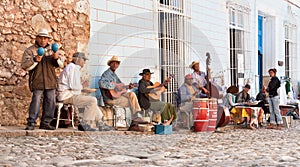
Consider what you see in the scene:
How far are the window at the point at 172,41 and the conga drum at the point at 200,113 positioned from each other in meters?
1.46

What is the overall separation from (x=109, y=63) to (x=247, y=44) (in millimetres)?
7509

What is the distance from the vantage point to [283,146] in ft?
22.8

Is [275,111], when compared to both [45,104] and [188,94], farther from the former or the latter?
[45,104]

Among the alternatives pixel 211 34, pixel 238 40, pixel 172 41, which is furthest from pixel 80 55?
pixel 238 40

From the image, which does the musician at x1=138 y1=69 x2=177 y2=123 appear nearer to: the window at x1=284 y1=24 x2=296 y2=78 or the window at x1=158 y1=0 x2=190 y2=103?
the window at x1=158 y1=0 x2=190 y2=103

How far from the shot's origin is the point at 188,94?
33.4 feet

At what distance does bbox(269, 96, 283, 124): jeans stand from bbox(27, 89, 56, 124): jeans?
6089 millimetres

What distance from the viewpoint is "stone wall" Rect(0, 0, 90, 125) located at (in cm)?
785

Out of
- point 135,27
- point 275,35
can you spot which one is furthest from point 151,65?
point 275,35

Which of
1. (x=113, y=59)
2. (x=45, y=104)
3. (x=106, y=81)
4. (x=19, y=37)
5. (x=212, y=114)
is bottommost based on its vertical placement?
(x=212, y=114)

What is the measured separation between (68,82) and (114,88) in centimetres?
101

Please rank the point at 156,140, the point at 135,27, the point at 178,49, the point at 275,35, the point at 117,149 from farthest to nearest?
the point at 275,35 < the point at 178,49 < the point at 135,27 < the point at 156,140 < the point at 117,149

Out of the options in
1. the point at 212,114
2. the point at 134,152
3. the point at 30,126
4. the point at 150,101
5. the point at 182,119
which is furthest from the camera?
the point at 182,119

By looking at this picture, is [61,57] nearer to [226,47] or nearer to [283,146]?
[283,146]
